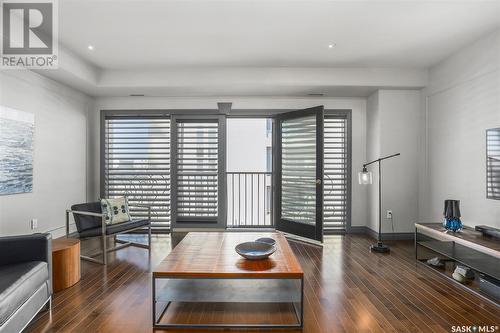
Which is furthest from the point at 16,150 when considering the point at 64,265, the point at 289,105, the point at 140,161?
the point at 289,105

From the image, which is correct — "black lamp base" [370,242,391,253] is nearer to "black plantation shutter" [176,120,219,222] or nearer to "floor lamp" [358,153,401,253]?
"floor lamp" [358,153,401,253]

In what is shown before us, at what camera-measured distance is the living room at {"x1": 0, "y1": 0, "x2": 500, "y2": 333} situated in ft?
7.91

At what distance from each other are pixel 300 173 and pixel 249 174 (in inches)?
68.3

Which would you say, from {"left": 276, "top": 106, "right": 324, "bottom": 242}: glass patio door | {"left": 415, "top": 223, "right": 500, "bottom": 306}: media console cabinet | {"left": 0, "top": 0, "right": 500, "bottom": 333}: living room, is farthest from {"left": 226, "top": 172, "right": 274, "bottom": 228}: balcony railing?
{"left": 415, "top": 223, "right": 500, "bottom": 306}: media console cabinet

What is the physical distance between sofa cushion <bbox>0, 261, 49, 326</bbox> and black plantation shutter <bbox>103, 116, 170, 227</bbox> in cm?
287

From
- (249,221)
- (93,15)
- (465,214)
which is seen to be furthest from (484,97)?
(249,221)

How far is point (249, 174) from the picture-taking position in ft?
20.6

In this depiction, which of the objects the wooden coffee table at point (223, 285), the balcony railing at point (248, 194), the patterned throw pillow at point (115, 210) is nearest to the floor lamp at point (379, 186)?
the wooden coffee table at point (223, 285)

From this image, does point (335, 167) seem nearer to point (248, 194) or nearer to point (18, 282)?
point (248, 194)

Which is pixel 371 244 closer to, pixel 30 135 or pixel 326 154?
pixel 326 154

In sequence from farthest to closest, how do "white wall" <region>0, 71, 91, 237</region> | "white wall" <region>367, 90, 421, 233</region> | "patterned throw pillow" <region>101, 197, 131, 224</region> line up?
"white wall" <region>367, 90, 421, 233</region> → "patterned throw pillow" <region>101, 197, 131, 224</region> → "white wall" <region>0, 71, 91, 237</region>

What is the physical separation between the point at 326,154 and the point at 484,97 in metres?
2.37

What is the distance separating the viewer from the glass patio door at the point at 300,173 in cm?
449

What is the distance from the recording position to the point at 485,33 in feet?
10.9
